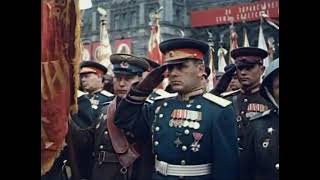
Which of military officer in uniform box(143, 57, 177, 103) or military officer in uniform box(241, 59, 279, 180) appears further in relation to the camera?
military officer in uniform box(143, 57, 177, 103)

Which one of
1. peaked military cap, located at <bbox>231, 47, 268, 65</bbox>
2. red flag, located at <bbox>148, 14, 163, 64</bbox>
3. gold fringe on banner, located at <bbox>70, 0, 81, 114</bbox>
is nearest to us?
peaked military cap, located at <bbox>231, 47, 268, 65</bbox>

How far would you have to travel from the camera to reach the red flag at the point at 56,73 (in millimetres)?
5332

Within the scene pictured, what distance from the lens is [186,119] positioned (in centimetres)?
453

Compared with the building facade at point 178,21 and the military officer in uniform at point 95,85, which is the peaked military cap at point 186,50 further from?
the military officer in uniform at point 95,85

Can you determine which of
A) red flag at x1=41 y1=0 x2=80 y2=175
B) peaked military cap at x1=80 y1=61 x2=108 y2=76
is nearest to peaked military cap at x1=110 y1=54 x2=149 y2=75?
peaked military cap at x1=80 y1=61 x2=108 y2=76

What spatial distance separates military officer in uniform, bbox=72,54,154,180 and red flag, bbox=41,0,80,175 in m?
0.38

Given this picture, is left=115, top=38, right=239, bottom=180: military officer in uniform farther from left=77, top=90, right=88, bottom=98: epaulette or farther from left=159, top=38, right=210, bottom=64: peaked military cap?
left=77, top=90, right=88, bottom=98: epaulette

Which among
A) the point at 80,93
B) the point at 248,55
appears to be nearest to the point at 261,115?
the point at 248,55

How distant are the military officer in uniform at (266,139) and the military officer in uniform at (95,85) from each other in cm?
114

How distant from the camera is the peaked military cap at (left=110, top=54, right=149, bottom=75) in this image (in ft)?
15.9

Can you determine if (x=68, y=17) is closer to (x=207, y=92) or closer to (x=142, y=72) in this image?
(x=142, y=72)

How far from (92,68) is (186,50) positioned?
0.88 m
